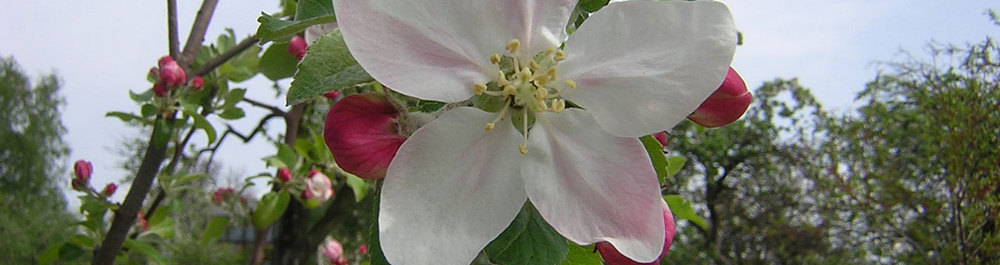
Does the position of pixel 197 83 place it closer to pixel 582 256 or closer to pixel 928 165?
pixel 582 256

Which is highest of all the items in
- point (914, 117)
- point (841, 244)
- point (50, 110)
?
point (50, 110)

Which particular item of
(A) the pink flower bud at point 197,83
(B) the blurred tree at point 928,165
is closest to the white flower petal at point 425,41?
(A) the pink flower bud at point 197,83

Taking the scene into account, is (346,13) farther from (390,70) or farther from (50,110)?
(50,110)

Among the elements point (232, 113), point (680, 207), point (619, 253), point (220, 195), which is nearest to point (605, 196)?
point (619, 253)

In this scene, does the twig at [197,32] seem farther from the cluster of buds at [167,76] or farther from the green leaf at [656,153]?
the green leaf at [656,153]

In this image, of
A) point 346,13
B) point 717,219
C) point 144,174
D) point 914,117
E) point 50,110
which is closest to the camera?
point 346,13

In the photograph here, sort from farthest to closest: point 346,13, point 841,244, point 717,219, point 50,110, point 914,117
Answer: point 50,110 < point 717,219 < point 841,244 < point 914,117 < point 346,13

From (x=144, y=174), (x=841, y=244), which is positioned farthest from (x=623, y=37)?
(x=841, y=244)
